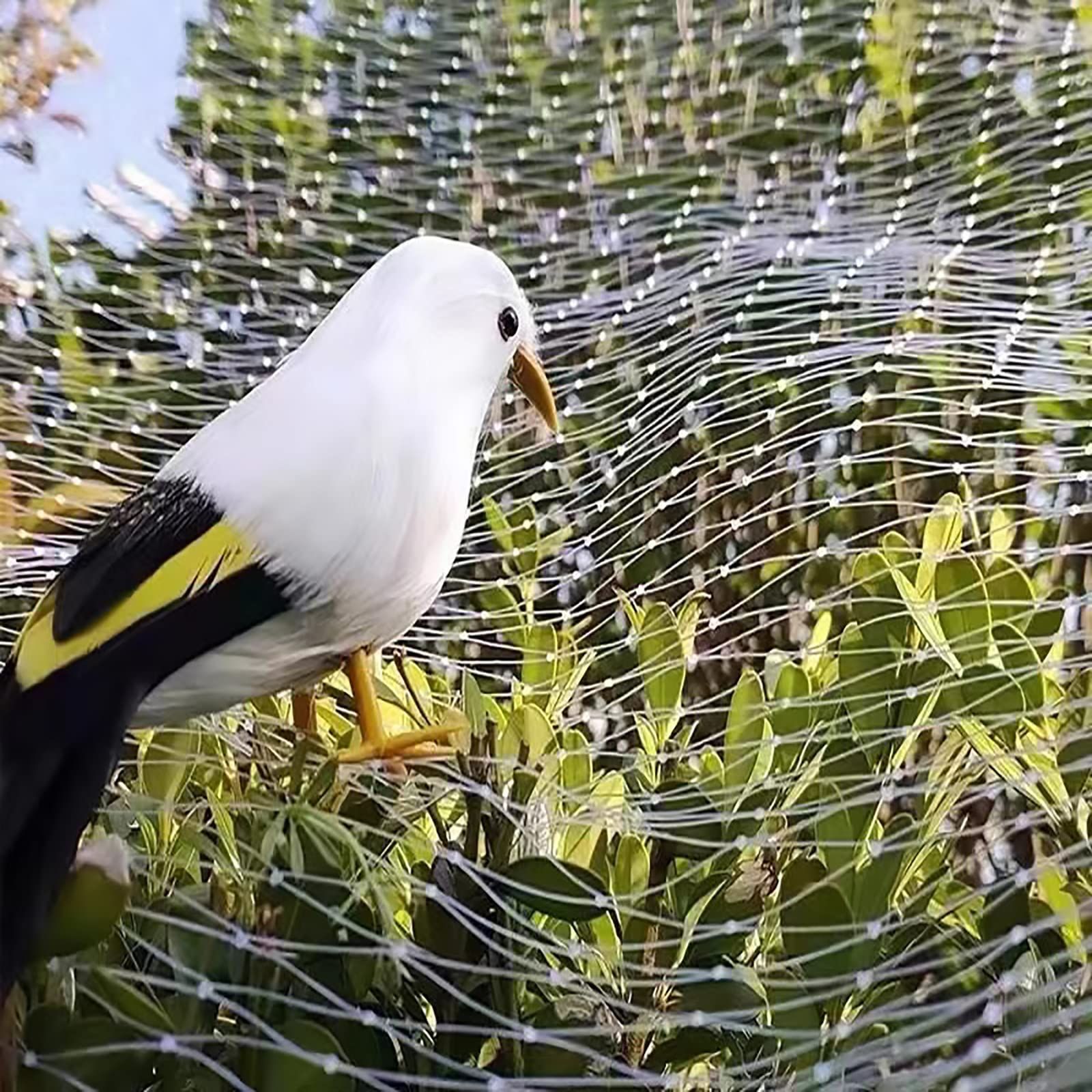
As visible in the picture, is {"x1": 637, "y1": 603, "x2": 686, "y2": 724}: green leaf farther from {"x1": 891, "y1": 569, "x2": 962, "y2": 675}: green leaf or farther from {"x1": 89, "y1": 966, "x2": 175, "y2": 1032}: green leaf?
{"x1": 89, "y1": 966, "x2": 175, "y2": 1032}: green leaf

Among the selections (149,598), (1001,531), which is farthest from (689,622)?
(149,598)

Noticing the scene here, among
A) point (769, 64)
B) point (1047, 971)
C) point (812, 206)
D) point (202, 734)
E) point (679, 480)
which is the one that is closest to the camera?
point (1047, 971)

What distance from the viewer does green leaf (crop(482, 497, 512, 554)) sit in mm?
597

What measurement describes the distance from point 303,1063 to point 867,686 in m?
0.21

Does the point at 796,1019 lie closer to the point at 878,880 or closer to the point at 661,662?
the point at 878,880

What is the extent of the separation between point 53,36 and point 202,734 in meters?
0.53

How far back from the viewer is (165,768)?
430 mm

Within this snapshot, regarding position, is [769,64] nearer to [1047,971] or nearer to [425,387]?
[425,387]


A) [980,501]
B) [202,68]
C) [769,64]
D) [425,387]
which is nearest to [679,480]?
[980,501]

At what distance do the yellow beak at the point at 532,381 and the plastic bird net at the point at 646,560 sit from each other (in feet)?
0.35

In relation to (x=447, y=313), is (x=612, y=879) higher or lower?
lower

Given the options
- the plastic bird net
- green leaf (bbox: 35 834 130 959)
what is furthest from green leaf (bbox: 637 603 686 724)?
green leaf (bbox: 35 834 130 959)

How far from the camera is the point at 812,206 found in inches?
29.0

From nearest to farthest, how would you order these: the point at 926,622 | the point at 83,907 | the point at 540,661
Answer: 1. the point at 83,907
2. the point at 926,622
3. the point at 540,661
